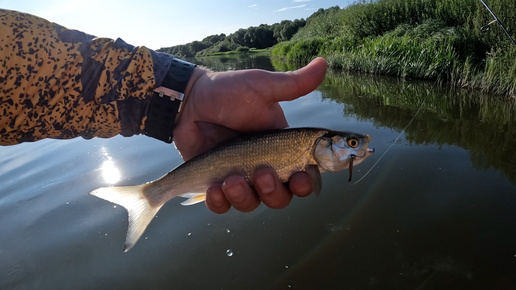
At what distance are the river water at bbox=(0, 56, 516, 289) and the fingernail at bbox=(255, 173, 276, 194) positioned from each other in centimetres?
231

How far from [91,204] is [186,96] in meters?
4.64

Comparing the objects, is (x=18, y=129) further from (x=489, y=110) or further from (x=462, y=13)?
(x=462, y=13)

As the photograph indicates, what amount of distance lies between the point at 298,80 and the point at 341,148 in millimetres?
726

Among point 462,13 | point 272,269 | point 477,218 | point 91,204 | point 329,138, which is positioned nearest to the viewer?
point 329,138

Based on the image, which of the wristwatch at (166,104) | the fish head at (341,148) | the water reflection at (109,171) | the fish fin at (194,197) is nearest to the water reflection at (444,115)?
the fish head at (341,148)

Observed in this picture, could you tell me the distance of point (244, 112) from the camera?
3.27 metres

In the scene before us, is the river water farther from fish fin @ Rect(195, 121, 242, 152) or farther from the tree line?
the tree line

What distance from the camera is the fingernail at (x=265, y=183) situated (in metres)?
2.80

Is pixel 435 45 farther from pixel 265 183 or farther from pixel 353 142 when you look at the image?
pixel 265 183

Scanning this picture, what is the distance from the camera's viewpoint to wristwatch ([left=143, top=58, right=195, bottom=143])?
3.19m

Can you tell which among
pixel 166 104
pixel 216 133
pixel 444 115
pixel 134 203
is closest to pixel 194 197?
pixel 134 203

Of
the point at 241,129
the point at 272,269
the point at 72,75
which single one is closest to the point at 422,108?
the point at 272,269

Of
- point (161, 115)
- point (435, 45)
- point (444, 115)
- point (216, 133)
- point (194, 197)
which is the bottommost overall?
point (444, 115)

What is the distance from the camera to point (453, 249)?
484 centimetres
